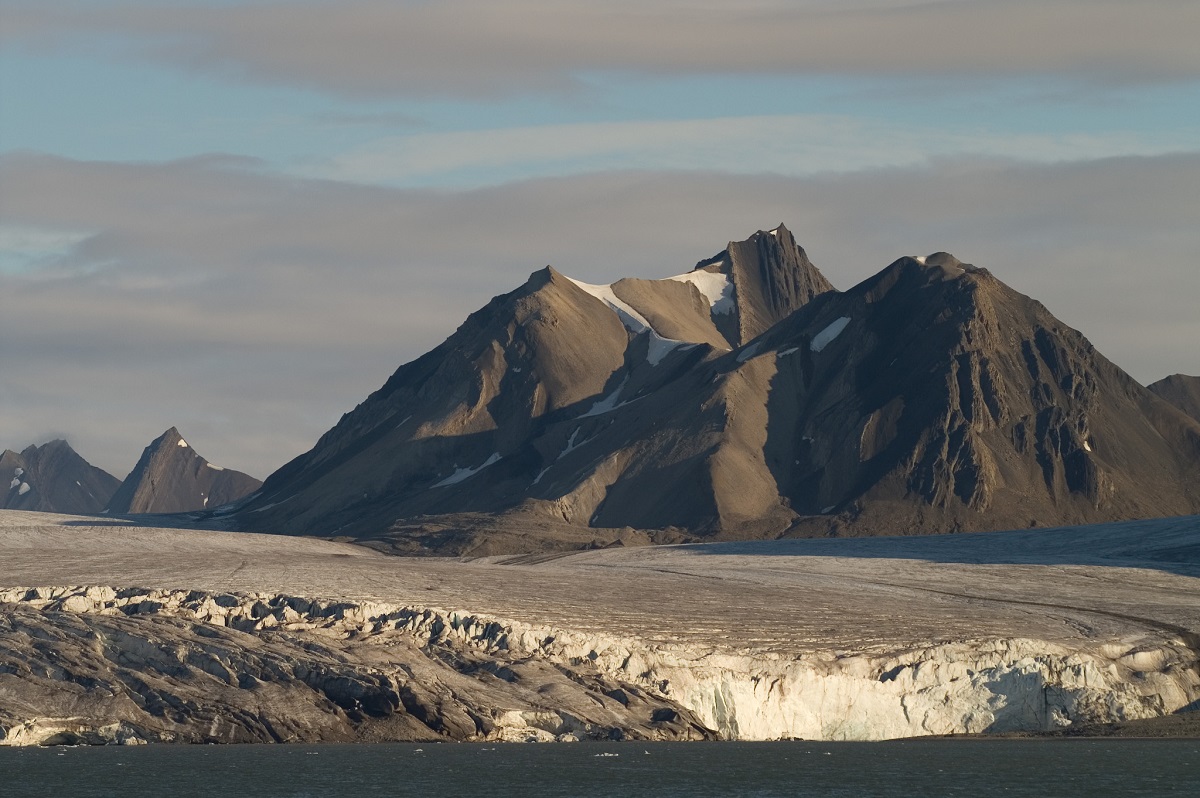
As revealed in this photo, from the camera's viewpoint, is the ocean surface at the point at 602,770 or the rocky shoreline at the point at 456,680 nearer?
the ocean surface at the point at 602,770

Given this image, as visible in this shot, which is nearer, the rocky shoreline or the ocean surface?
the ocean surface

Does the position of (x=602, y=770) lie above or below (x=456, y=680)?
below

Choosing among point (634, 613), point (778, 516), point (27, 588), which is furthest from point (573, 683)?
point (778, 516)

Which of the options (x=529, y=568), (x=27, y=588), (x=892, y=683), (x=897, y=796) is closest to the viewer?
(x=897, y=796)

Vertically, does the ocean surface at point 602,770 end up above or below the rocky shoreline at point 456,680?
below

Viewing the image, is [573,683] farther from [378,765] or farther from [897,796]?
[897,796]

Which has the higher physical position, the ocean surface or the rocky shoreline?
the rocky shoreline

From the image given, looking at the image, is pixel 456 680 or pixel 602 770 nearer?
pixel 602 770

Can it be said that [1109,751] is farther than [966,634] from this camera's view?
No
